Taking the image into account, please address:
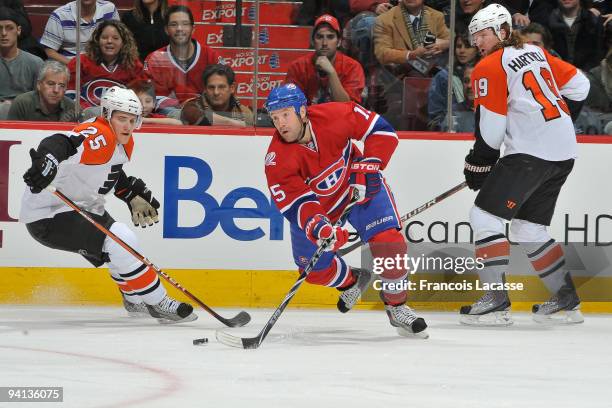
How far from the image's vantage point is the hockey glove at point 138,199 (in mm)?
5617

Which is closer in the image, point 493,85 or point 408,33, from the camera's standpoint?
point 493,85

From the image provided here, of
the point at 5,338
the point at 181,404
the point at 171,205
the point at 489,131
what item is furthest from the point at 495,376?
the point at 171,205

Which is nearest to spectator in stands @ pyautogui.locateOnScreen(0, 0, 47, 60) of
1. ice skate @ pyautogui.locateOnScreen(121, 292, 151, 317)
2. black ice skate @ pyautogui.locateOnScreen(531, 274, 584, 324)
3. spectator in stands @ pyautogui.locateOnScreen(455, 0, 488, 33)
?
ice skate @ pyautogui.locateOnScreen(121, 292, 151, 317)

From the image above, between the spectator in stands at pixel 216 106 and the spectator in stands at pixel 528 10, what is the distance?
4.91 ft

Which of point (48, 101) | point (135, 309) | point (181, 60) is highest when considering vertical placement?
point (181, 60)

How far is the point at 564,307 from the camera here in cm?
571

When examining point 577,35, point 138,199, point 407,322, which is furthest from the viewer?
point 577,35

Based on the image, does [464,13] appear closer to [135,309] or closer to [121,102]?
[121,102]

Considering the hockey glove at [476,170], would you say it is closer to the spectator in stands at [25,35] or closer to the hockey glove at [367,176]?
the hockey glove at [367,176]

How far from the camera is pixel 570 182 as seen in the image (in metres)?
6.15

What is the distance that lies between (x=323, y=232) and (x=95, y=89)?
5.94 feet

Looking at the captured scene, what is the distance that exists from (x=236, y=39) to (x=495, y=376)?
2.69 meters

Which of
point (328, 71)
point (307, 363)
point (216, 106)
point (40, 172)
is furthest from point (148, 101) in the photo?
point (307, 363)

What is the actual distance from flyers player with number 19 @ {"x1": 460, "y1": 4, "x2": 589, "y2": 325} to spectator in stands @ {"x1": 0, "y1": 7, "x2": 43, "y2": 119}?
86.0 inches
